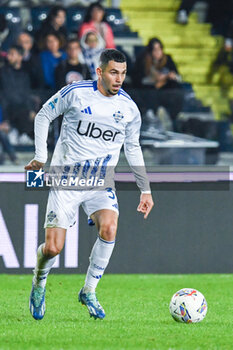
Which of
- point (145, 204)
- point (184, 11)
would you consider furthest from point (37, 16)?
point (145, 204)

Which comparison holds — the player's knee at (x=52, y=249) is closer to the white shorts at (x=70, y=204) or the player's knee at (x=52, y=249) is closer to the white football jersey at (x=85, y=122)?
the white shorts at (x=70, y=204)

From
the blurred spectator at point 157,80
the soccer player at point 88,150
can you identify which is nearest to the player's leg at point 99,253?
the soccer player at point 88,150

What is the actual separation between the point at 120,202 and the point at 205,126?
2.14 m

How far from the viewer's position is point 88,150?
246 inches

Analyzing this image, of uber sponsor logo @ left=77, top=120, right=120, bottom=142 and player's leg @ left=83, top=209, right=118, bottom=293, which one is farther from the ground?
uber sponsor logo @ left=77, top=120, right=120, bottom=142

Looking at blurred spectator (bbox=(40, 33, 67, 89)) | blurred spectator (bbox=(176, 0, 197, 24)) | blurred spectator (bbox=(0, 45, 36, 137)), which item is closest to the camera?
blurred spectator (bbox=(0, 45, 36, 137))

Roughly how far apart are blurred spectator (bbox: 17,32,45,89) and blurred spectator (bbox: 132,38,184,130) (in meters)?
1.42

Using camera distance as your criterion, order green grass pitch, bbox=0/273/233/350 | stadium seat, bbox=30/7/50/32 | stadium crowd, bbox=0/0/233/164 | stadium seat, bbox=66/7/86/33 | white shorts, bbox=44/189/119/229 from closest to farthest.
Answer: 1. green grass pitch, bbox=0/273/233/350
2. white shorts, bbox=44/189/119/229
3. stadium crowd, bbox=0/0/233/164
4. stadium seat, bbox=30/7/50/32
5. stadium seat, bbox=66/7/86/33

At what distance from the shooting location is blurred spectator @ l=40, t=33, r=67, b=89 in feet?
39.1

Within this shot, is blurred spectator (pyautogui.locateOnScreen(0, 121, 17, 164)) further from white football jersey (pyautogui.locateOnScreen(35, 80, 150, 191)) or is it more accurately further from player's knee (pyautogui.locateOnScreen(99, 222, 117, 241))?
player's knee (pyautogui.locateOnScreen(99, 222, 117, 241))

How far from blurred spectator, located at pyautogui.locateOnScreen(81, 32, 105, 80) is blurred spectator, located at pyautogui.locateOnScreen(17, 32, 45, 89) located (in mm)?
721

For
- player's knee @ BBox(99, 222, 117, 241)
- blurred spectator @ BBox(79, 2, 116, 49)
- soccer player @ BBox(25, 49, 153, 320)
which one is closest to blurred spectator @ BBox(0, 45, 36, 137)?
blurred spectator @ BBox(79, 2, 116, 49)

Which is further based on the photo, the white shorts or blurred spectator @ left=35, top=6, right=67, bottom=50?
blurred spectator @ left=35, top=6, right=67, bottom=50

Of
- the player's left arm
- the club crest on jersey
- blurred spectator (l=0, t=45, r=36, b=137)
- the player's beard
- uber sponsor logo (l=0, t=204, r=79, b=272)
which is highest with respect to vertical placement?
the player's beard
